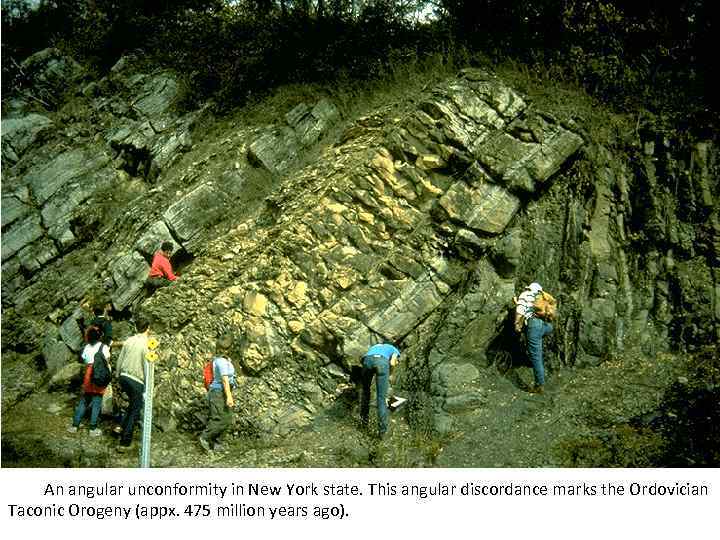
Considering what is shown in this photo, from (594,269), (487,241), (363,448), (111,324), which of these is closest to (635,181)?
(594,269)

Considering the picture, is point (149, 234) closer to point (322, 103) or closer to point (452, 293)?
point (322, 103)

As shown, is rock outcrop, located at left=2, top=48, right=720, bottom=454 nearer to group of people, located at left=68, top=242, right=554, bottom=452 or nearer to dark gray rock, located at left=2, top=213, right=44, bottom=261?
group of people, located at left=68, top=242, right=554, bottom=452

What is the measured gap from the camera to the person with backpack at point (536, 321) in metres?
8.84

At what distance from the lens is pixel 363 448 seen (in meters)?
8.20

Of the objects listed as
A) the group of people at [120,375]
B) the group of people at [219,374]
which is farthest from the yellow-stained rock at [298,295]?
the group of people at [120,375]

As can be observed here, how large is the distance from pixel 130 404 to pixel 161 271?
2.62m

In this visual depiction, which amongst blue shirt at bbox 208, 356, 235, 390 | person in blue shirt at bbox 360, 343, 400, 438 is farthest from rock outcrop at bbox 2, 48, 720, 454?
blue shirt at bbox 208, 356, 235, 390

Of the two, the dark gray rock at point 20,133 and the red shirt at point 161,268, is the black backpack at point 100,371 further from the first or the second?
the dark gray rock at point 20,133

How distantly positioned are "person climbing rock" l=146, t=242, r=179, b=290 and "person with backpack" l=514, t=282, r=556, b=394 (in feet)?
18.9

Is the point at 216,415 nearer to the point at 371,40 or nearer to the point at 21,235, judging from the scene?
the point at 21,235

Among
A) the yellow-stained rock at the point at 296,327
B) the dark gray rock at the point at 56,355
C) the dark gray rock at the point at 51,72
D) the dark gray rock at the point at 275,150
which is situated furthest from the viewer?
the dark gray rock at the point at 51,72

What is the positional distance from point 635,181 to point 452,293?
396cm

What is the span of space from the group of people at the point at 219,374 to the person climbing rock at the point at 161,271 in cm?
121

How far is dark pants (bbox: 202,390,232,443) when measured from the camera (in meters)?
8.12
